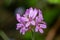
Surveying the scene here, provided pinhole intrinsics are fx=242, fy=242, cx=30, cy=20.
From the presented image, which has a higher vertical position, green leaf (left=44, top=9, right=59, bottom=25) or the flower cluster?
the flower cluster

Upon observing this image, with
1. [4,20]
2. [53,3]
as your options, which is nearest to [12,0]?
[4,20]

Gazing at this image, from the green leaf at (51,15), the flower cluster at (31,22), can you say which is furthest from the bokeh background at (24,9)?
the flower cluster at (31,22)

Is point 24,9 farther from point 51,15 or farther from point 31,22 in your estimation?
point 31,22

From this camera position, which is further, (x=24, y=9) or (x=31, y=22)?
(x=24, y=9)

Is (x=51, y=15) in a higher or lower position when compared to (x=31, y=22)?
lower

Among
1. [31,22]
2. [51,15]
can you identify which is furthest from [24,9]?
[31,22]

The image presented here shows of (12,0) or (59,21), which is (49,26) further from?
(12,0)

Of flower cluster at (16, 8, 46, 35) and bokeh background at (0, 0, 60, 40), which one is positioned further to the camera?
bokeh background at (0, 0, 60, 40)

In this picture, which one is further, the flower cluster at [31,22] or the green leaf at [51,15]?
the green leaf at [51,15]

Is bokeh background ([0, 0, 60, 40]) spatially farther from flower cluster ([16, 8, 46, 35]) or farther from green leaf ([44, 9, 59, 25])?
flower cluster ([16, 8, 46, 35])

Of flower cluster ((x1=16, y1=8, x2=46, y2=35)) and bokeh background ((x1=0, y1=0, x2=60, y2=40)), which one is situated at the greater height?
flower cluster ((x1=16, y1=8, x2=46, y2=35))

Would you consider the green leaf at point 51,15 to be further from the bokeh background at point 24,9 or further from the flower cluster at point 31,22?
the flower cluster at point 31,22

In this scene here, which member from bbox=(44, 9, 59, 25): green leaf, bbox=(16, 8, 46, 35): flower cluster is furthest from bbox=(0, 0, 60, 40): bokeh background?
bbox=(16, 8, 46, 35): flower cluster
